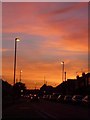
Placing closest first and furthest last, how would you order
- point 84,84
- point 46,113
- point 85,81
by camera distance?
point 46,113 < point 85,81 < point 84,84

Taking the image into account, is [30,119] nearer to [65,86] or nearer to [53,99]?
[53,99]

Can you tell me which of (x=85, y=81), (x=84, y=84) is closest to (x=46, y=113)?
(x=85, y=81)

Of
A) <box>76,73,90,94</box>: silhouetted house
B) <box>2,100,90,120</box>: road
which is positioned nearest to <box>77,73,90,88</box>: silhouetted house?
<box>76,73,90,94</box>: silhouetted house

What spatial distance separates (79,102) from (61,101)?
18314mm

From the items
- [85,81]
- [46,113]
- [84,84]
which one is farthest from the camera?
[84,84]

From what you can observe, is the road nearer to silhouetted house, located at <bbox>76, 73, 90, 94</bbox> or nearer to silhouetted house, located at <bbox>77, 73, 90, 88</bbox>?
silhouetted house, located at <bbox>76, 73, 90, 94</bbox>

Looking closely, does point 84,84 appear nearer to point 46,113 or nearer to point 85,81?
point 85,81

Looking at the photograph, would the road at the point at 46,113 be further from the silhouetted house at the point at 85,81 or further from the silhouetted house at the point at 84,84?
the silhouetted house at the point at 85,81

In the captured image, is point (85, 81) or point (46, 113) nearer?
point (46, 113)

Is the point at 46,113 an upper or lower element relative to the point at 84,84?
lower

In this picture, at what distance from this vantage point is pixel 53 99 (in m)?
91.2

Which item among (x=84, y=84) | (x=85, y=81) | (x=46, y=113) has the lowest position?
(x=46, y=113)

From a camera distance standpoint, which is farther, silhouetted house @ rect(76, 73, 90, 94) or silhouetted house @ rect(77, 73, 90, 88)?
silhouetted house @ rect(77, 73, 90, 88)

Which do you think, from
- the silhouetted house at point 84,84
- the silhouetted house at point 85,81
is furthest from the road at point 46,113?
the silhouetted house at point 85,81
